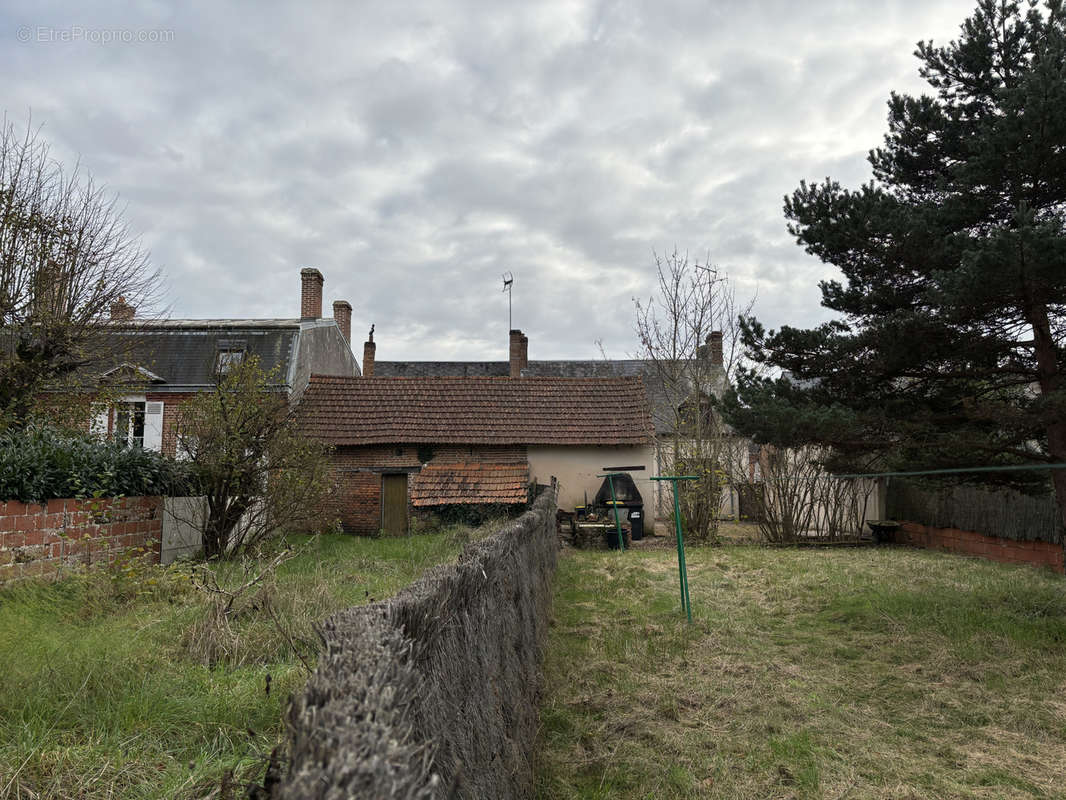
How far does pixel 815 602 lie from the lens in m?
10.2

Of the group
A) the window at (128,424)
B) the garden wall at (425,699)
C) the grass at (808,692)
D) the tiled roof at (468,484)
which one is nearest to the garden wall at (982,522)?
the grass at (808,692)

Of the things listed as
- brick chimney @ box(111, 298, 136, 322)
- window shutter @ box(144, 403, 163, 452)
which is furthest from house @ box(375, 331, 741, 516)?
brick chimney @ box(111, 298, 136, 322)

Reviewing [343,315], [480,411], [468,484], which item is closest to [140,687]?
[468,484]

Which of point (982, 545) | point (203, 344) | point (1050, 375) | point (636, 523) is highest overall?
point (203, 344)

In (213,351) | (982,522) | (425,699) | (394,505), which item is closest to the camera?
(425,699)

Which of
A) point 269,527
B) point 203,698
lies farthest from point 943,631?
point 269,527

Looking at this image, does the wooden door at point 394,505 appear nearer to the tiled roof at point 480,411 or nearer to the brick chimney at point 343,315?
the tiled roof at point 480,411

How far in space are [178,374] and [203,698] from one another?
20.2 meters

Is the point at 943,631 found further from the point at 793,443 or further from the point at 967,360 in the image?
the point at 967,360

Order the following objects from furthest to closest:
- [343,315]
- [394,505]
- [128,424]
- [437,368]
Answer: [437,368]
[343,315]
[394,505]
[128,424]

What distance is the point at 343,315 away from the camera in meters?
27.8

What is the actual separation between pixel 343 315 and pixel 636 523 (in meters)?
15.0

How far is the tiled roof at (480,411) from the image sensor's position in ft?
68.1

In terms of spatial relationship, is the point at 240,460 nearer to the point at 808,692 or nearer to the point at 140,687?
the point at 140,687
